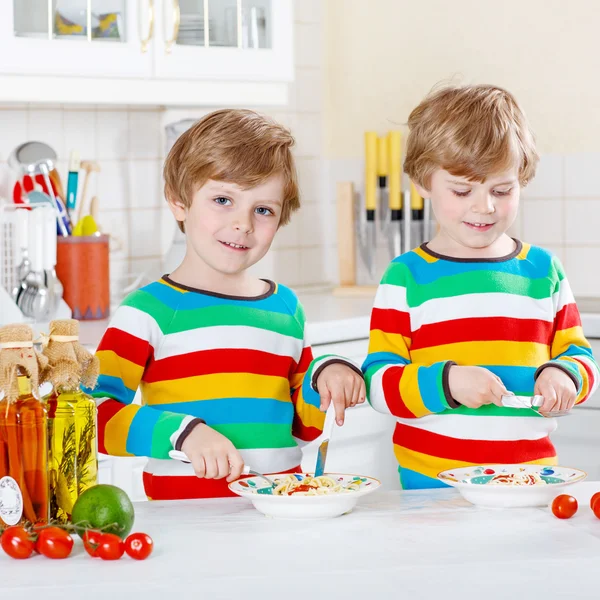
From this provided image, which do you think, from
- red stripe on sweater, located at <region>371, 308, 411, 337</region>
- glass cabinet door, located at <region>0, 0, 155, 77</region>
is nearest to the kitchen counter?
glass cabinet door, located at <region>0, 0, 155, 77</region>

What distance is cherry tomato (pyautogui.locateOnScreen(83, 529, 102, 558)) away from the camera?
1.02 metres

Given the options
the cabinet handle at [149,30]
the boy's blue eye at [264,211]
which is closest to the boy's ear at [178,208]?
the boy's blue eye at [264,211]

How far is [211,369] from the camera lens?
1466 mm

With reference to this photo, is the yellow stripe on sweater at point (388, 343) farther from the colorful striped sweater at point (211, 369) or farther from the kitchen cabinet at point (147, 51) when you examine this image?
the kitchen cabinet at point (147, 51)

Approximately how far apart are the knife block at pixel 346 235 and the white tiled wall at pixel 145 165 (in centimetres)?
17

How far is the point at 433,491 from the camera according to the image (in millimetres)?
1331

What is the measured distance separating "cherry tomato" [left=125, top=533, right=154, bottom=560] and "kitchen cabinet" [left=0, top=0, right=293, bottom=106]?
145cm

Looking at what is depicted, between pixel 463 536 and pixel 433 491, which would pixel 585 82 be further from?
pixel 463 536

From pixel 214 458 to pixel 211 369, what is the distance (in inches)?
9.4

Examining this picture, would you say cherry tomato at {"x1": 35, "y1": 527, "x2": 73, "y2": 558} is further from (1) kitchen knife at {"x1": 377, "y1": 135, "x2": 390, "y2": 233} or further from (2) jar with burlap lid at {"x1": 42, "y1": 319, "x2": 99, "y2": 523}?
(1) kitchen knife at {"x1": 377, "y1": 135, "x2": 390, "y2": 233}

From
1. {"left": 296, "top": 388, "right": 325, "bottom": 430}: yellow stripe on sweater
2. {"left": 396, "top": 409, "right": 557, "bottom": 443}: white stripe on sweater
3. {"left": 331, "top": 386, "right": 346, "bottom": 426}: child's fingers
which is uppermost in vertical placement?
{"left": 331, "top": 386, "right": 346, "bottom": 426}: child's fingers

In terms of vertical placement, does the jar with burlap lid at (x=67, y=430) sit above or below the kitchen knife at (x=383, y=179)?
below

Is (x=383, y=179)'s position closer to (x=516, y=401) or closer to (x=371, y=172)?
(x=371, y=172)

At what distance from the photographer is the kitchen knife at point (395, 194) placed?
292 cm
